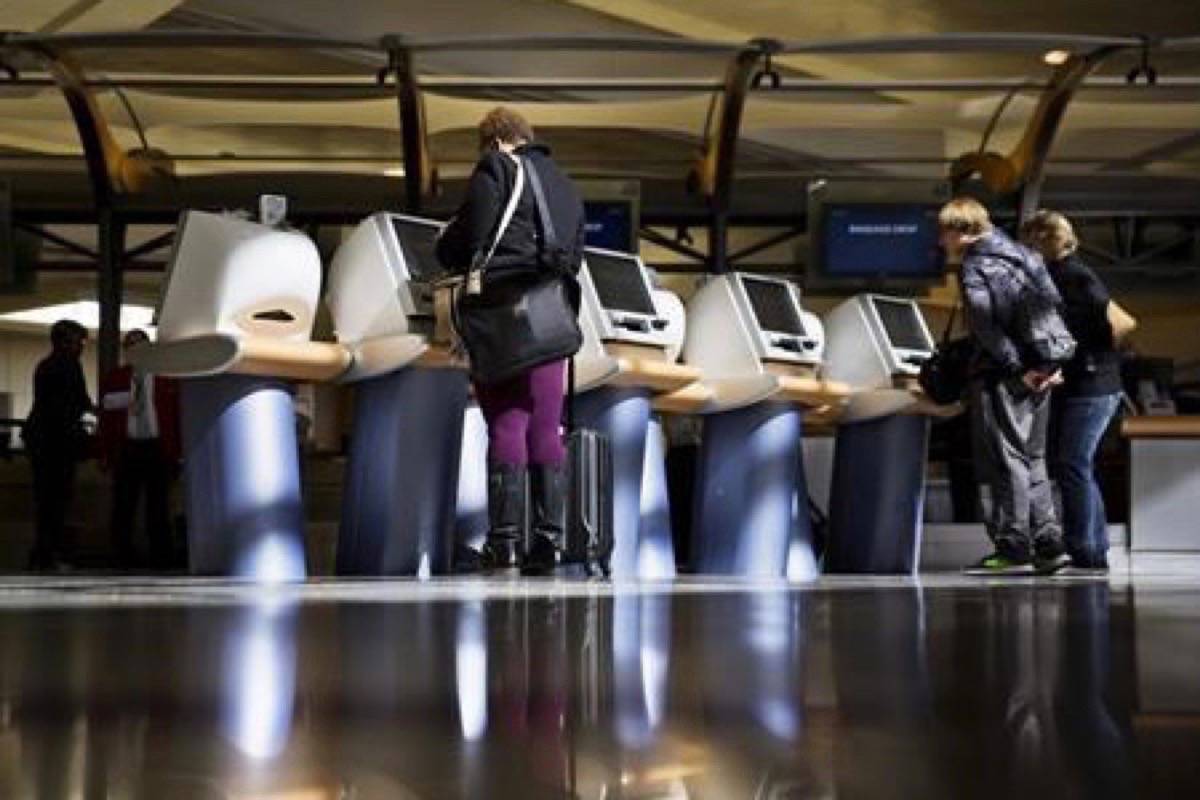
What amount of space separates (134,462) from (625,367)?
422 centimetres

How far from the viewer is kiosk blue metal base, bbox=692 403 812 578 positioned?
8625 mm

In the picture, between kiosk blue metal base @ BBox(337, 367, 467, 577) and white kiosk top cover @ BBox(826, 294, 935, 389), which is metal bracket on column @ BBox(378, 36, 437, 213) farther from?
kiosk blue metal base @ BBox(337, 367, 467, 577)

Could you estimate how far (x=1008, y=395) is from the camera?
23.3 ft

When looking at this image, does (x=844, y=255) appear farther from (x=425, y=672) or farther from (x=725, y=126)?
(x=425, y=672)

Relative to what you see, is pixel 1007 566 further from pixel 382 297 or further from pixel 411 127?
pixel 411 127

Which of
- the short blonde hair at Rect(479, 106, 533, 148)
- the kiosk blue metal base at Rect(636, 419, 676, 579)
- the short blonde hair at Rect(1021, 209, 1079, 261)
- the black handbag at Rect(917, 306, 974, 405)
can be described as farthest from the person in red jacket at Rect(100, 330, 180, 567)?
the short blonde hair at Rect(1021, 209, 1079, 261)

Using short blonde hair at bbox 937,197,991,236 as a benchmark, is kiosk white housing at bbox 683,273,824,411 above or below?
below

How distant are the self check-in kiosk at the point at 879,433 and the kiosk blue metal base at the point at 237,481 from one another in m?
3.53

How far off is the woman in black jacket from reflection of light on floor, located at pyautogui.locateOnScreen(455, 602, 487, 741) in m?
1.89

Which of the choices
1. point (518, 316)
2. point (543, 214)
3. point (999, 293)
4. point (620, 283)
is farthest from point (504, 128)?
point (999, 293)

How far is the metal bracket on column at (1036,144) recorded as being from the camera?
12016 millimetres

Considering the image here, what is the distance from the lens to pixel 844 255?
46.9 feet

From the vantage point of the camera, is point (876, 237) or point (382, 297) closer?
point (382, 297)

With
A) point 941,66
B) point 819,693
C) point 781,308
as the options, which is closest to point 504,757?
point 819,693
